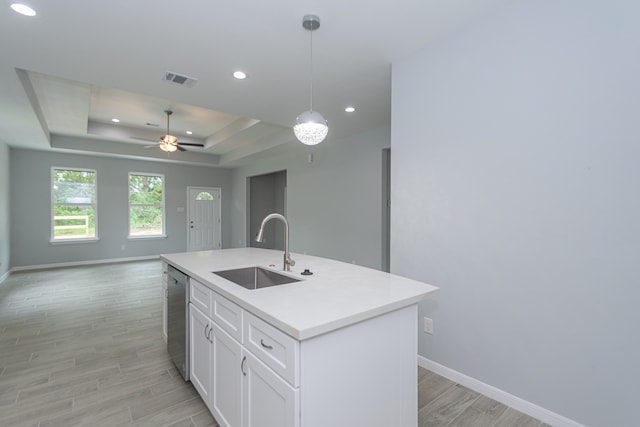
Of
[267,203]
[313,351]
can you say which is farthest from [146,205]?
[313,351]

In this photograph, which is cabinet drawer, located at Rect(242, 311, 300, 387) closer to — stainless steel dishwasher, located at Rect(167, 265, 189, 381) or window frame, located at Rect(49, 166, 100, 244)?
stainless steel dishwasher, located at Rect(167, 265, 189, 381)

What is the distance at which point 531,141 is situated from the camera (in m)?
1.82

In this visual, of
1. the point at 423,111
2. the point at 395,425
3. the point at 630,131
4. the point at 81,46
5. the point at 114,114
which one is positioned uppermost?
the point at 114,114

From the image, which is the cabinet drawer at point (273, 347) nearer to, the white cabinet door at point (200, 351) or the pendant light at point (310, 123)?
the white cabinet door at point (200, 351)

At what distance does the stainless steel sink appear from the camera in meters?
2.08

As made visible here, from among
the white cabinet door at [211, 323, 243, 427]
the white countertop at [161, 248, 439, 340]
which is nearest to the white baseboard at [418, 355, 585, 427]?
the white countertop at [161, 248, 439, 340]

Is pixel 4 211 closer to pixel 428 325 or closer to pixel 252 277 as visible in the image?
pixel 252 277

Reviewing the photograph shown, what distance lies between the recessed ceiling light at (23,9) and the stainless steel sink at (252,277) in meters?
2.15

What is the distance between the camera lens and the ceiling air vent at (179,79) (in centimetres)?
287

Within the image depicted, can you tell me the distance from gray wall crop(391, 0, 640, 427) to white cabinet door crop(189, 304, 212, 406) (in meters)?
1.69

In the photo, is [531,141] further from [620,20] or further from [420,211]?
[420,211]

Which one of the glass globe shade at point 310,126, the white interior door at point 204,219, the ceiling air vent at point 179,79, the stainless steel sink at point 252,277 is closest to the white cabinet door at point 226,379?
the stainless steel sink at point 252,277

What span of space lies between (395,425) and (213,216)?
8252 millimetres

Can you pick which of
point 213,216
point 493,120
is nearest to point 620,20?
point 493,120
